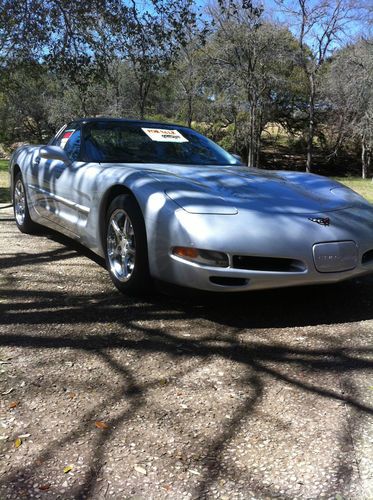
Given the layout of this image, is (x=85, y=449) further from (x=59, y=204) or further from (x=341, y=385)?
(x=59, y=204)

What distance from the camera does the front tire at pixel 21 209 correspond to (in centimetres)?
613

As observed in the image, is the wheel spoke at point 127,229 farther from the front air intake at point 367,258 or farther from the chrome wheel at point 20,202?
the chrome wheel at point 20,202

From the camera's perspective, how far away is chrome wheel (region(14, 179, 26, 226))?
617cm

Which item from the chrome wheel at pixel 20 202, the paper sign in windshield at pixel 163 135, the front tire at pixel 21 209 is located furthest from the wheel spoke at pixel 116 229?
the chrome wheel at pixel 20 202

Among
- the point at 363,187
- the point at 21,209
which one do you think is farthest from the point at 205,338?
the point at 363,187

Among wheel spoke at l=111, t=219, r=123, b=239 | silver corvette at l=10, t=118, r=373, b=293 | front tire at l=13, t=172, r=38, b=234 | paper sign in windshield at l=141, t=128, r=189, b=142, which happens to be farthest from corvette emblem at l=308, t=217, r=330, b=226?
front tire at l=13, t=172, r=38, b=234

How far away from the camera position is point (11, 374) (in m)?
2.66

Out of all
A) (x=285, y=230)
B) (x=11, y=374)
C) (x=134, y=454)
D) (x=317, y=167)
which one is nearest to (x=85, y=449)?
(x=134, y=454)

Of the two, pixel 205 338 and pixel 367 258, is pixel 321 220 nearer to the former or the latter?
pixel 367 258

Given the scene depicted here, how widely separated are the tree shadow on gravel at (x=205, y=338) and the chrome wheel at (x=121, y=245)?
0.72ft

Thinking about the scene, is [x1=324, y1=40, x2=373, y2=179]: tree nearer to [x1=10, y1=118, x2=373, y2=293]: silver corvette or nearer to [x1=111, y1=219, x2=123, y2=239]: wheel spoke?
[x1=10, y1=118, x2=373, y2=293]: silver corvette

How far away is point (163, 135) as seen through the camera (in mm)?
5039

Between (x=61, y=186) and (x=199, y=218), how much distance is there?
6.65ft

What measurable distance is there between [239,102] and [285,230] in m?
28.9
